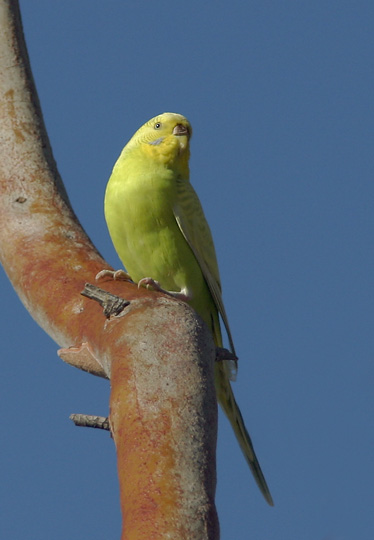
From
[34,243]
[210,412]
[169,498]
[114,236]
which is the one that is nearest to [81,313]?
[34,243]

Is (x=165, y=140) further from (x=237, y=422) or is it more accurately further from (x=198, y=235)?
(x=237, y=422)

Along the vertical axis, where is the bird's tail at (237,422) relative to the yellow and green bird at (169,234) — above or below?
below

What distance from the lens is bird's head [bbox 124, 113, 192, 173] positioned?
18.9 ft

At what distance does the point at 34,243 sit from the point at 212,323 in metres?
1.85

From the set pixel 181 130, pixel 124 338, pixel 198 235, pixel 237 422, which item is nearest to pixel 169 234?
pixel 198 235

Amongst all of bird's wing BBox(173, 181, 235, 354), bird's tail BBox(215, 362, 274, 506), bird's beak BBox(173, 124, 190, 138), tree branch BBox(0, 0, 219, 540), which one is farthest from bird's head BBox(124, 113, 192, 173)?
bird's tail BBox(215, 362, 274, 506)

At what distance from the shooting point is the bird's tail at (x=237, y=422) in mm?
Result: 5293

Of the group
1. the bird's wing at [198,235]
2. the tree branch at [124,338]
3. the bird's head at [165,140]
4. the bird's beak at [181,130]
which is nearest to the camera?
the tree branch at [124,338]

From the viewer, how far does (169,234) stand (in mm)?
5453

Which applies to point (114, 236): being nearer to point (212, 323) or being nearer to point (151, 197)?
point (151, 197)

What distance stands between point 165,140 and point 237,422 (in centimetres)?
199

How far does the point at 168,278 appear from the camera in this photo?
550 cm

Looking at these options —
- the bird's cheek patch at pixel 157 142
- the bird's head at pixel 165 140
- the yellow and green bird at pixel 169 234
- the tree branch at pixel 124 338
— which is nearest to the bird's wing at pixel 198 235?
the yellow and green bird at pixel 169 234

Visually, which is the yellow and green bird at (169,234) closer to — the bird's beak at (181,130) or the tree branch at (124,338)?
the bird's beak at (181,130)
